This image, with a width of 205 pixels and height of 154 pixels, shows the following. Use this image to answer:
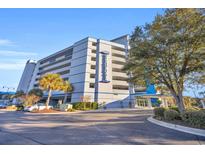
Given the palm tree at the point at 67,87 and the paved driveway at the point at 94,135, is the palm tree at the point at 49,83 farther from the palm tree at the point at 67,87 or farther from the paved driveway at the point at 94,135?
the paved driveway at the point at 94,135

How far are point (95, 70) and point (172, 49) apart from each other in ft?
101

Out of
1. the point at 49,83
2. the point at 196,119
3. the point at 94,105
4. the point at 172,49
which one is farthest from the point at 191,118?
the point at 94,105

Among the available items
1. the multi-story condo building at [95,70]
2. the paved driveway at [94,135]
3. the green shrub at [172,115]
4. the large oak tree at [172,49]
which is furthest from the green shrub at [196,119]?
the multi-story condo building at [95,70]

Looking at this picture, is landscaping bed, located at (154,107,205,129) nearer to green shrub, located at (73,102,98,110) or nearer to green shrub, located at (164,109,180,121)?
green shrub, located at (164,109,180,121)

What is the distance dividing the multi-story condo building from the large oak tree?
23499 mm

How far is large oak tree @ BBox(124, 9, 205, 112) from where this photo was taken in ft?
37.5

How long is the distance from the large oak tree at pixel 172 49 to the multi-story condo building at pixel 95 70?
23.5 m

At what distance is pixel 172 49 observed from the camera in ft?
41.2

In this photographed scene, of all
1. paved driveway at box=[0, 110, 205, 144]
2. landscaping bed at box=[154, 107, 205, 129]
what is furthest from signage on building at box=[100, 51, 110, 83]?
paved driveway at box=[0, 110, 205, 144]

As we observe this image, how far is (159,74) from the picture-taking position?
590 inches

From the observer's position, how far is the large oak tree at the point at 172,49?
37.5 feet
